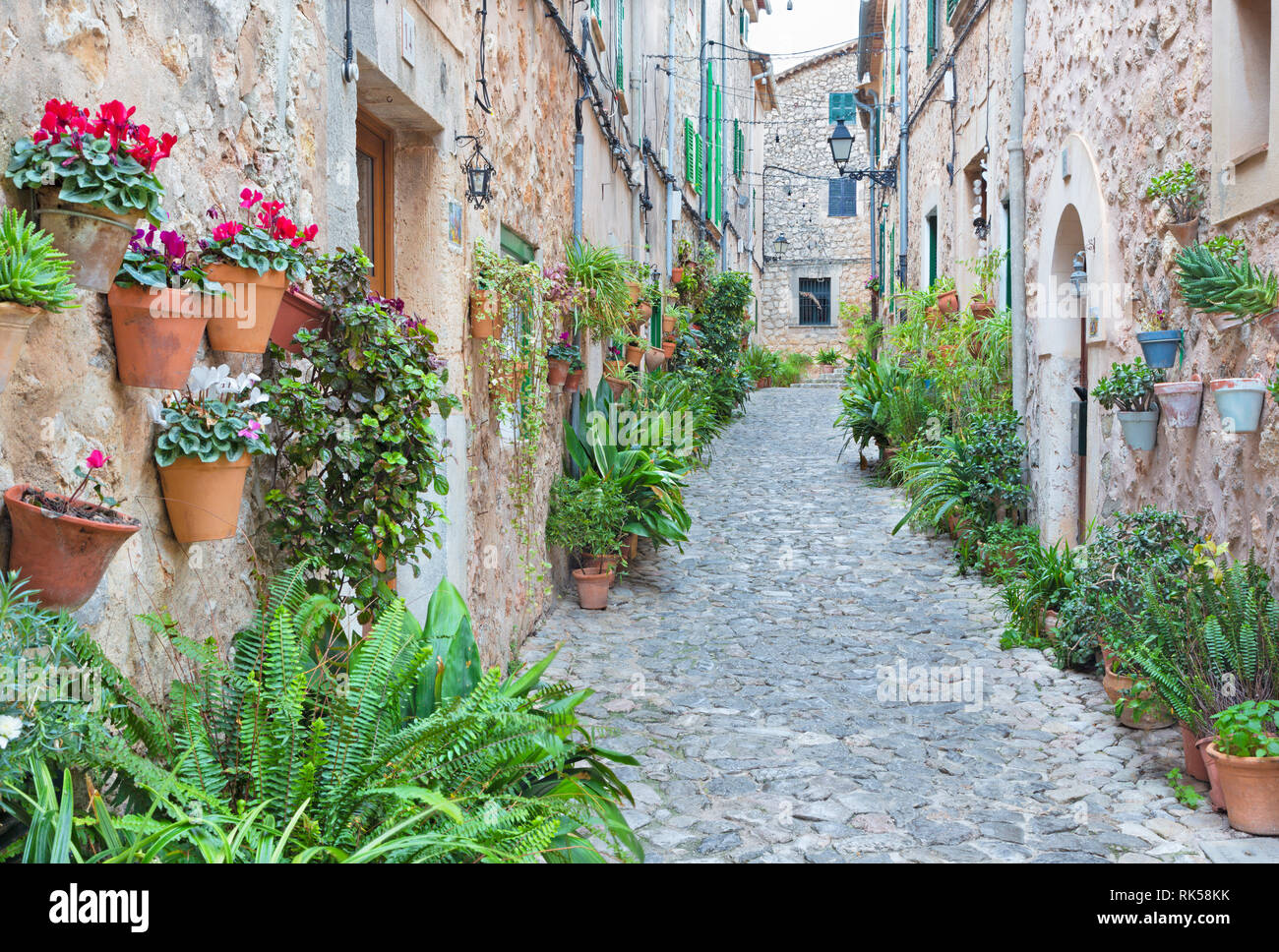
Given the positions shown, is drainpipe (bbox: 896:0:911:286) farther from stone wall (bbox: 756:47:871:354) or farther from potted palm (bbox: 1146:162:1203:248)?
stone wall (bbox: 756:47:871:354)

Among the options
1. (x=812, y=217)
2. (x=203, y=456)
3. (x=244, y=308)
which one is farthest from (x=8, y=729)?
(x=812, y=217)

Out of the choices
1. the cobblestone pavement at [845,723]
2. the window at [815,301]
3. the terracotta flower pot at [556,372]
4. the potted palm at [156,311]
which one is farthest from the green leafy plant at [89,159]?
the window at [815,301]

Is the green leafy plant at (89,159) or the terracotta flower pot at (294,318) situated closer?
the green leafy plant at (89,159)

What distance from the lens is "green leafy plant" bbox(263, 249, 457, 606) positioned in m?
2.83

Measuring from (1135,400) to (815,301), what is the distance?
66.8ft

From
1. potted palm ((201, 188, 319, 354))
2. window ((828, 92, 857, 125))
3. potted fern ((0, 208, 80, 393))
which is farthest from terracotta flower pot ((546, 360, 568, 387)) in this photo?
window ((828, 92, 857, 125))

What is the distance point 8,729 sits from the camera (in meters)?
1.56

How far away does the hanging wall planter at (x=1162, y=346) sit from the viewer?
4773 millimetres

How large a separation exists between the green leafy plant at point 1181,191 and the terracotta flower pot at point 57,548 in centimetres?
446

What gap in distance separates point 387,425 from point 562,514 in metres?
3.98

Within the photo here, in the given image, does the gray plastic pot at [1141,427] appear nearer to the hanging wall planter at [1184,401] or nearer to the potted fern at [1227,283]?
the hanging wall planter at [1184,401]

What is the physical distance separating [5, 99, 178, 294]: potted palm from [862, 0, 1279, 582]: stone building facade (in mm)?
3742

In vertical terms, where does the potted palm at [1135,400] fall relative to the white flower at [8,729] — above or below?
above
